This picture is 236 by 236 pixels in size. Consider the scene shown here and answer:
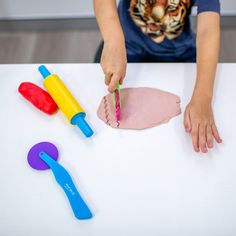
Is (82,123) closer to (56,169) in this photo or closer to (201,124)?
(56,169)

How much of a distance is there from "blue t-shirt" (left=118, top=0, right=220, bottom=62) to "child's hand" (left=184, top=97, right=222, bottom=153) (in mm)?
275

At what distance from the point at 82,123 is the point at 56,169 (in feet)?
0.36

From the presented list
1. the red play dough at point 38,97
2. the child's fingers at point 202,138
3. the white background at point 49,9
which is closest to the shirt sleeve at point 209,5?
the child's fingers at point 202,138

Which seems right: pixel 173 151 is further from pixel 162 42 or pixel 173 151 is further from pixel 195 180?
pixel 162 42

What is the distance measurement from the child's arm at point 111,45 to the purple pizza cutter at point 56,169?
17 cm

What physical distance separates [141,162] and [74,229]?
0.57 feet

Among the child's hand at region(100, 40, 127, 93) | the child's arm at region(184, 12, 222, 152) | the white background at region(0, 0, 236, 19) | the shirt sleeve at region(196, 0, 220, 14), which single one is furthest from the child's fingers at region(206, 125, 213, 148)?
the white background at region(0, 0, 236, 19)

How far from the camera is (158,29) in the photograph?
2.73 feet

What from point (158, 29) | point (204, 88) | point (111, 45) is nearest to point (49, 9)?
point (158, 29)

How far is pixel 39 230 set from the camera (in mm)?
508

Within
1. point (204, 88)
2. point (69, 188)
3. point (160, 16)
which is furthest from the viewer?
point (160, 16)

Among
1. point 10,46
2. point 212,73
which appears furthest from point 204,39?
point 10,46

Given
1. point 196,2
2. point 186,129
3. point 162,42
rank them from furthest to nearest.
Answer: point 162,42, point 196,2, point 186,129

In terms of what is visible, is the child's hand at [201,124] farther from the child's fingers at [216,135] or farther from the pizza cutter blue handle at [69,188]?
the pizza cutter blue handle at [69,188]
